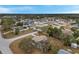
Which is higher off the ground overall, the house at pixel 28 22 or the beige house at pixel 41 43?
the house at pixel 28 22

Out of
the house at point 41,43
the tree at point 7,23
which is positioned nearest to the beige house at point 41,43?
the house at point 41,43

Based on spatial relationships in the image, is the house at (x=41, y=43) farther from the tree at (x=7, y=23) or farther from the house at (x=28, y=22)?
the tree at (x=7, y=23)

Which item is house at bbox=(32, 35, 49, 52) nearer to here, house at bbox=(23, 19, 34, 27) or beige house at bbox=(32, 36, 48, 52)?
beige house at bbox=(32, 36, 48, 52)

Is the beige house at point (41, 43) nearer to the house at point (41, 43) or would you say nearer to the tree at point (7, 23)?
the house at point (41, 43)

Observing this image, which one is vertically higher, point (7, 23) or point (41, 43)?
point (7, 23)

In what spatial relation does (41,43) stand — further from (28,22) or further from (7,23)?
(7,23)

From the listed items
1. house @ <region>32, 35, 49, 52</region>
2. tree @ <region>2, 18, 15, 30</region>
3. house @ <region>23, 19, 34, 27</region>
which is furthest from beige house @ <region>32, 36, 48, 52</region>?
tree @ <region>2, 18, 15, 30</region>

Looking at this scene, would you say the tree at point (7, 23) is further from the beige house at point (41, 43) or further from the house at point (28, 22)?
the beige house at point (41, 43)

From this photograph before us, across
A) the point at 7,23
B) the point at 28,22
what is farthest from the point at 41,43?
the point at 7,23

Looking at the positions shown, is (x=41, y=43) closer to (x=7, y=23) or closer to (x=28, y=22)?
(x=28, y=22)

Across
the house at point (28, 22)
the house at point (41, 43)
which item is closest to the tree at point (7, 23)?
the house at point (28, 22)

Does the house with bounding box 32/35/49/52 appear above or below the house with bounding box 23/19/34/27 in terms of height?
below
